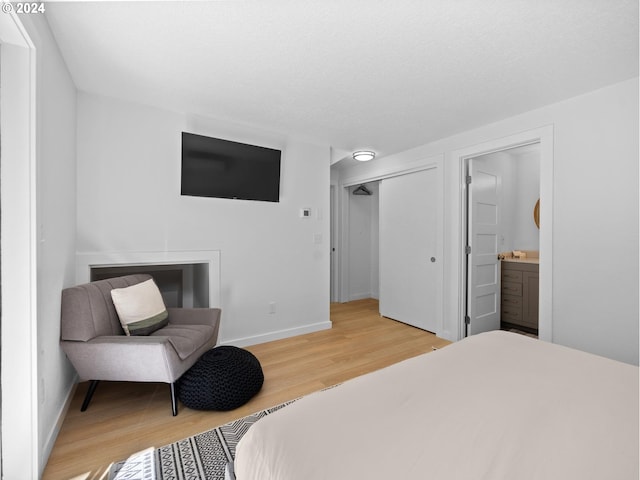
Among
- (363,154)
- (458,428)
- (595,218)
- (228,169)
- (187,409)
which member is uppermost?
(363,154)

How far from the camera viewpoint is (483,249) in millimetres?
3541

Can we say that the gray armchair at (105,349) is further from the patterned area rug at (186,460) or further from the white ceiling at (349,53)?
the white ceiling at (349,53)

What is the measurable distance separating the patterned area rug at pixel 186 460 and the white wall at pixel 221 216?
1408 mm

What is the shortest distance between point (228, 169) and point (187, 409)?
2.11 m

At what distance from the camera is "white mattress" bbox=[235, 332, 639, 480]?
30.3 inches

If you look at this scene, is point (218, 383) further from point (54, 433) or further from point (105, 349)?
point (54, 433)

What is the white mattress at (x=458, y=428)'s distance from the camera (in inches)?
30.3

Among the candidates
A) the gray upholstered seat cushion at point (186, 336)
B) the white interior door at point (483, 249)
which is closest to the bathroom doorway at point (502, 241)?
the white interior door at point (483, 249)

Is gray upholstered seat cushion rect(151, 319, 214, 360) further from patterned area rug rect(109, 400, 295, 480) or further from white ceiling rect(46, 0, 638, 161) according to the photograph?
white ceiling rect(46, 0, 638, 161)

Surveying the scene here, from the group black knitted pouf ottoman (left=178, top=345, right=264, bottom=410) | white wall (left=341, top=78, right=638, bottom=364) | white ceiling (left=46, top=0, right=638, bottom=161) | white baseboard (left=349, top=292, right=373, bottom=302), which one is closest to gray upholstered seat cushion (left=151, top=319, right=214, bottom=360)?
black knitted pouf ottoman (left=178, top=345, right=264, bottom=410)

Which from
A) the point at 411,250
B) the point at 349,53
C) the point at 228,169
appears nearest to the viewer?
the point at 349,53

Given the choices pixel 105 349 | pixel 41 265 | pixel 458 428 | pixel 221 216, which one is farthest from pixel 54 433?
pixel 458 428

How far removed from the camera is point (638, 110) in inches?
83.7

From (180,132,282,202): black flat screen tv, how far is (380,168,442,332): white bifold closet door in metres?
1.75
